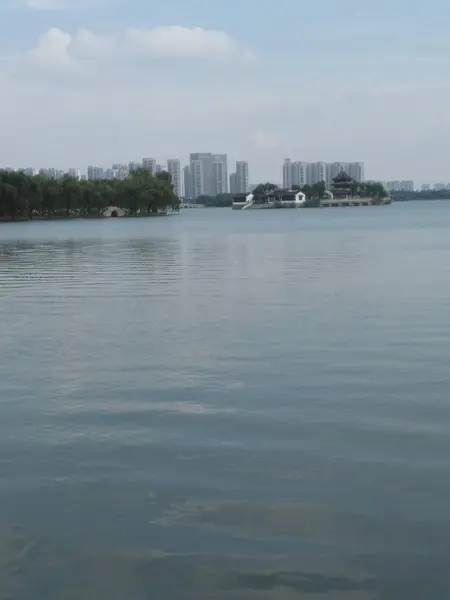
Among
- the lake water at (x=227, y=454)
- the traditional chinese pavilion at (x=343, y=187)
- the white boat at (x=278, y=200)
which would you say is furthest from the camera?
the traditional chinese pavilion at (x=343, y=187)

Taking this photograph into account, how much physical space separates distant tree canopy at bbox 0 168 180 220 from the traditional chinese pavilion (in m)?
63.1

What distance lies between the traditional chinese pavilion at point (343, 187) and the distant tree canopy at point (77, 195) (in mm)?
63139

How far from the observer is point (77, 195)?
87.8 meters

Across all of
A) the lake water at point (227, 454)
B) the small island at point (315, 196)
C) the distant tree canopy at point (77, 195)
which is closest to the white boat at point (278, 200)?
the small island at point (315, 196)

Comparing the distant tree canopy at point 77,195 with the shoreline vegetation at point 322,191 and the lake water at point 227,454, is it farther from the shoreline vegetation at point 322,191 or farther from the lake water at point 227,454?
the lake water at point 227,454

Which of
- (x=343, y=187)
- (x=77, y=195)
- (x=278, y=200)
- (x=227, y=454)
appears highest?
(x=343, y=187)

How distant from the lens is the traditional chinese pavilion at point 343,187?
162375 millimetres

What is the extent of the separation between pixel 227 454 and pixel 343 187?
160 meters

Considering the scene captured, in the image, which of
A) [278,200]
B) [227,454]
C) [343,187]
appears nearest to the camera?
[227,454]

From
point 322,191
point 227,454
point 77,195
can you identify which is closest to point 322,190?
point 322,191

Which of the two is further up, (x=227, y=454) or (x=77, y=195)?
(x=77, y=195)

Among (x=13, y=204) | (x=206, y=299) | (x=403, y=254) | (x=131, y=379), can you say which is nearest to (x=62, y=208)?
(x=13, y=204)

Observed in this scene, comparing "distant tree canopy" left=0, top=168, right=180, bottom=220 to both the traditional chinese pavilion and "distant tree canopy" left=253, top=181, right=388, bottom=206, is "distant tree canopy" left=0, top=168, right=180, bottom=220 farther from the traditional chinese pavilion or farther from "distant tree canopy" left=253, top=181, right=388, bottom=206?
the traditional chinese pavilion

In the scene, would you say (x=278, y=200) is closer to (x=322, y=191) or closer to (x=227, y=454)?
(x=322, y=191)
